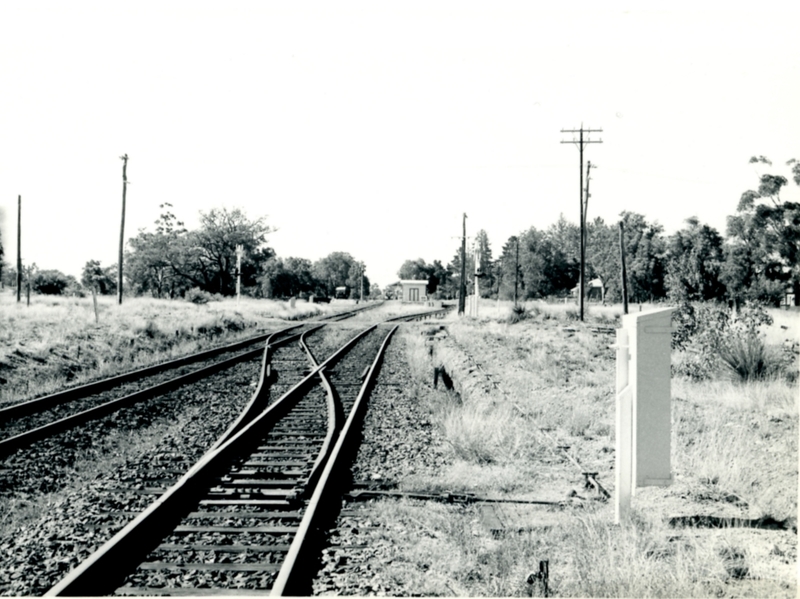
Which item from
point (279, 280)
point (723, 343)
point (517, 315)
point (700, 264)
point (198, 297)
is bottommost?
point (517, 315)

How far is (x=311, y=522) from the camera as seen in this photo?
200 inches

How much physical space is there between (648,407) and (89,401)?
31.4 feet

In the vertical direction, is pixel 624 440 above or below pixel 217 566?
above

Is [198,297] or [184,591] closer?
[184,591]

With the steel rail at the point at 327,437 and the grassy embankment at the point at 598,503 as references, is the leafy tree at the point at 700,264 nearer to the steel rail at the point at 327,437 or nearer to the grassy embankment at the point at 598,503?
the steel rail at the point at 327,437

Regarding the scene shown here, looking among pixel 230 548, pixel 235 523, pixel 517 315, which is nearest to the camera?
pixel 230 548

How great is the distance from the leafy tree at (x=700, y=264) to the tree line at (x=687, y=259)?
→ 0.07 metres

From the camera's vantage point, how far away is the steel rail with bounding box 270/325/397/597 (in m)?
4.10

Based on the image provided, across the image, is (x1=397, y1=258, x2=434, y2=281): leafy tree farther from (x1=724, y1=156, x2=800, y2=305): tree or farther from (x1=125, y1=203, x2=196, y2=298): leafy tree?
(x1=724, y1=156, x2=800, y2=305): tree

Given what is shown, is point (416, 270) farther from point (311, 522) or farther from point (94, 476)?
point (311, 522)

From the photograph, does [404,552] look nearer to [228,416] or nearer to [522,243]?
[228,416]

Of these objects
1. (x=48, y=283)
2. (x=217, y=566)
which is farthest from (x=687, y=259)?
(x=48, y=283)

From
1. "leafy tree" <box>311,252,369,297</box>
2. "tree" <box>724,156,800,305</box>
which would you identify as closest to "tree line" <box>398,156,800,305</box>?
"tree" <box>724,156,800,305</box>

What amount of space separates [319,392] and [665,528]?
334 inches
